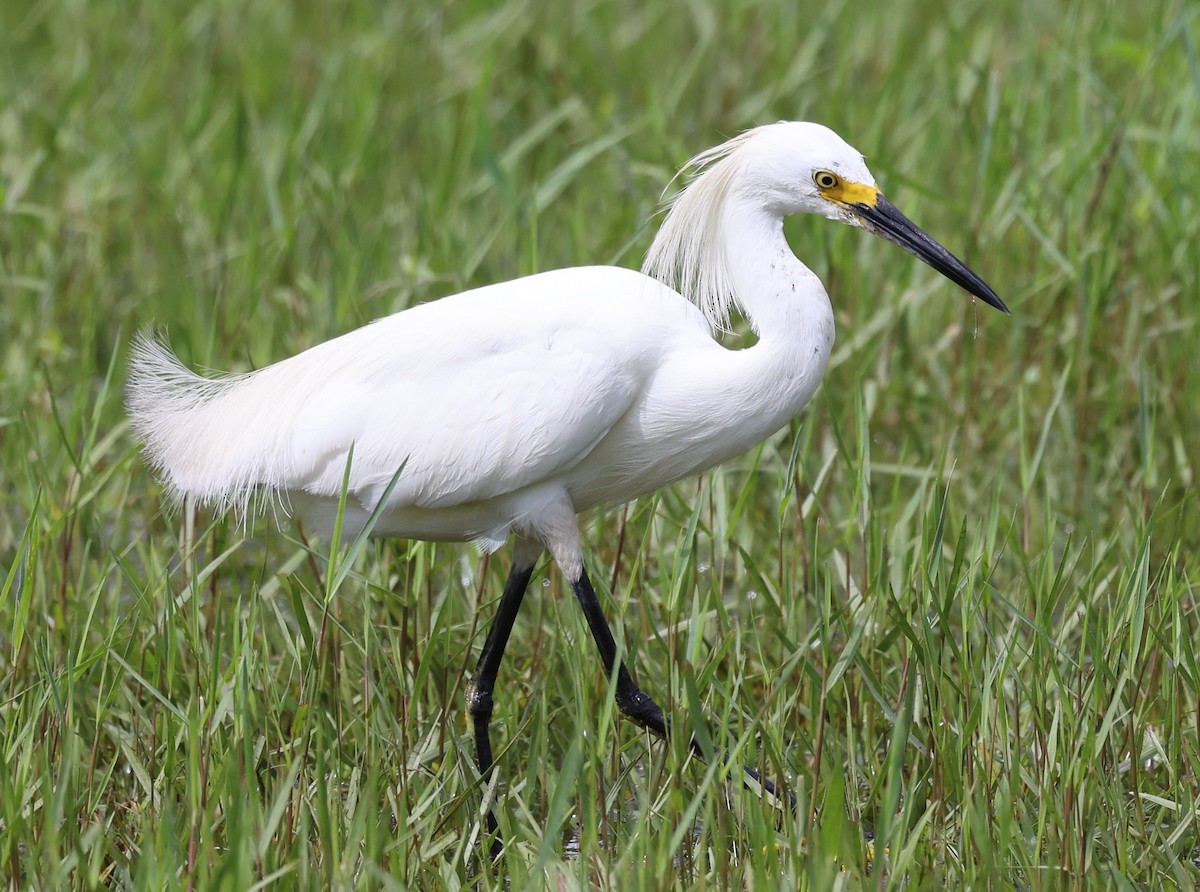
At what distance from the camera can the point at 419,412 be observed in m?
2.79

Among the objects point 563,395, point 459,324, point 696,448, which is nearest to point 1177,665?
point 696,448

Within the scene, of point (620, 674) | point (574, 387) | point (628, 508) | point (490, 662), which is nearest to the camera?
point (574, 387)

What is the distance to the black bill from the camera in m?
2.76

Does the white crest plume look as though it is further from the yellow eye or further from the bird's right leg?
the bird's right leg

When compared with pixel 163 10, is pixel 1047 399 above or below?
below

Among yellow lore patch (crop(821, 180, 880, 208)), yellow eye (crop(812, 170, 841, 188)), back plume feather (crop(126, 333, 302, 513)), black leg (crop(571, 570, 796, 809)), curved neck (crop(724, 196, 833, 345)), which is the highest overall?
yellow eye (crop(812, 170, 841, 188))

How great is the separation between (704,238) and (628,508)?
1.93 ft

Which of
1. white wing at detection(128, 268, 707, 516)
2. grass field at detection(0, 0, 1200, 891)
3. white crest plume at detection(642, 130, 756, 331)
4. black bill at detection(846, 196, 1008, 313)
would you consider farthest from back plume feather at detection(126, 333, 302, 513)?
black bill at detection(846, 196, 1008, 313)

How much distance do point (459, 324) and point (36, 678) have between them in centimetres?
97

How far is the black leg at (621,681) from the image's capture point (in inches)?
112

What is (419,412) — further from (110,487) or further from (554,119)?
(554,119)

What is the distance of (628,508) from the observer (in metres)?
3.24

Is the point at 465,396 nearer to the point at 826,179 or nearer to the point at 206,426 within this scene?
the point at 206,426

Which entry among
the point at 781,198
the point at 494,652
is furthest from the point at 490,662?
the point at 781,198
